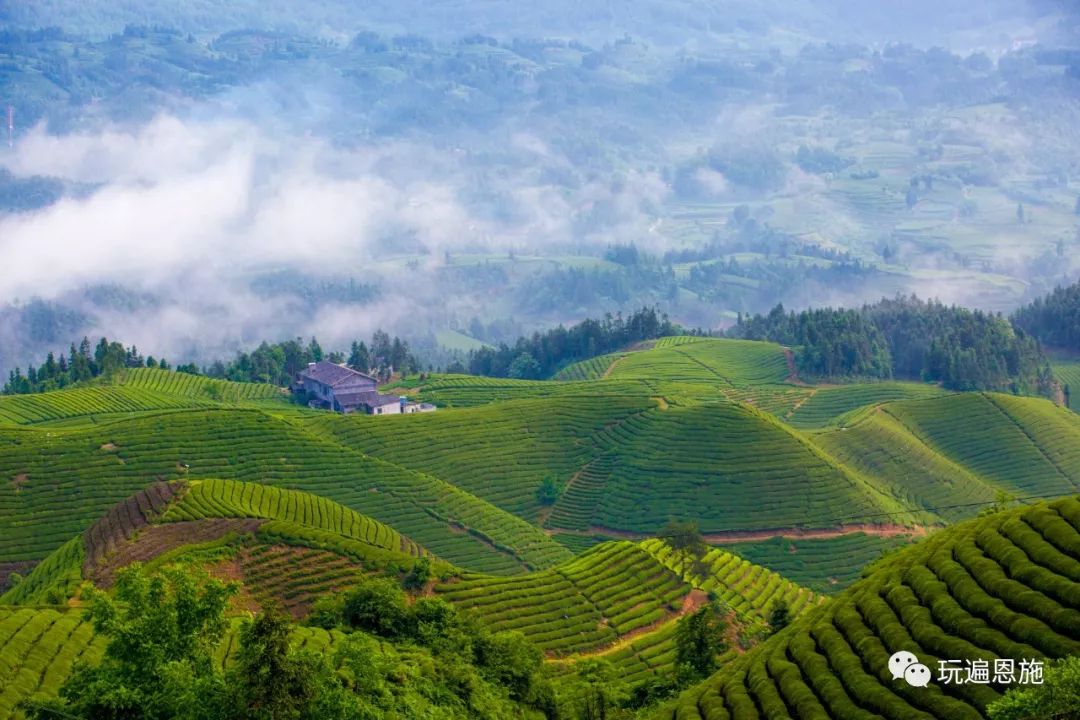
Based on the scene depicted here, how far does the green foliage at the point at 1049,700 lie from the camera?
33.6m

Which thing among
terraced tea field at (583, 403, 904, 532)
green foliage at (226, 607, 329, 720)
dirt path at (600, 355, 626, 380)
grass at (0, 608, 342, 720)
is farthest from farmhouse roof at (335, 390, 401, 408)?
green foliage at (226, 607, 329, 720)

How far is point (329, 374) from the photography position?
143 metres

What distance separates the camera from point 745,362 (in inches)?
6698

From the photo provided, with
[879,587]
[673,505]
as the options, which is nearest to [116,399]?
[673,505]

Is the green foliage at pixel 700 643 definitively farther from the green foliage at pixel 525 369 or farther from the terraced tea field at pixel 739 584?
the green foliage at pixel 525 369

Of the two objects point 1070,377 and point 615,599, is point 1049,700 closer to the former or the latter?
point 615,599

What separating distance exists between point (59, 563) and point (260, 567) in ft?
40.4

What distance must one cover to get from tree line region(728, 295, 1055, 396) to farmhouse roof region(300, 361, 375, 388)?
55049 mm

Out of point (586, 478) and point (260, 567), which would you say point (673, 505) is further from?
point (260, 567)

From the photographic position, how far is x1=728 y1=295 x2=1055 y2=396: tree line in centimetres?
16450

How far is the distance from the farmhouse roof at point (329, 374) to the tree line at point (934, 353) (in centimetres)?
5505

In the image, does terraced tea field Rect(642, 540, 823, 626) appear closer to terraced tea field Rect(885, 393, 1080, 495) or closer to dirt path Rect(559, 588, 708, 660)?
dirt path Rect(559, 588, 708, 660)

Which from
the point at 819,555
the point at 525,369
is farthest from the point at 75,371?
the point at 819,555

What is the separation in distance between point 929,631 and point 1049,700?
883 cm
